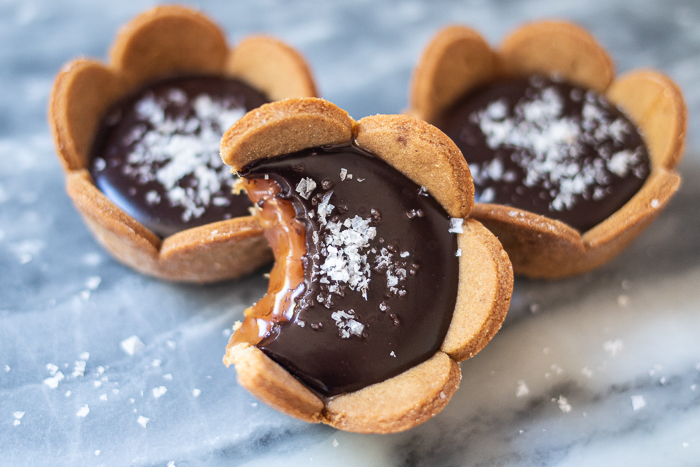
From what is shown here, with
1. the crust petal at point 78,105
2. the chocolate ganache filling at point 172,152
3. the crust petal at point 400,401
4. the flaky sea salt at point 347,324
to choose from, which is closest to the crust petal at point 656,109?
the crust petal at point 400,401

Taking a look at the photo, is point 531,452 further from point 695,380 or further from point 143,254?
point 143,254

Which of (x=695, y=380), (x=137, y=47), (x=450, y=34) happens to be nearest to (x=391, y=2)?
(x=450, y=34)

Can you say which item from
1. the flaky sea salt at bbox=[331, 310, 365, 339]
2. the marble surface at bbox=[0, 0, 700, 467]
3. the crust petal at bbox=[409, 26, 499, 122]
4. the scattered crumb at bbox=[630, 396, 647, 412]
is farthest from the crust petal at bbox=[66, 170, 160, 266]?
the scattered crumb at bbox=[630, 396, 647, 412]

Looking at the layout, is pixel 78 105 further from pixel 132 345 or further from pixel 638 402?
pixel 638 402

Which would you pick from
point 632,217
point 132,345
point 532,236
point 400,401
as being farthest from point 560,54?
point 132,345

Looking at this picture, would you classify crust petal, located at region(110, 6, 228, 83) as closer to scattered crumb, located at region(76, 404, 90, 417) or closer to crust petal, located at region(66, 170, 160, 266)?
crust petal, located at region(66, 170, 160, 266)

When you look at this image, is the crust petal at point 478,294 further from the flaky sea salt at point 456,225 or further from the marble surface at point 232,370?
the marble surface at point 232,370
